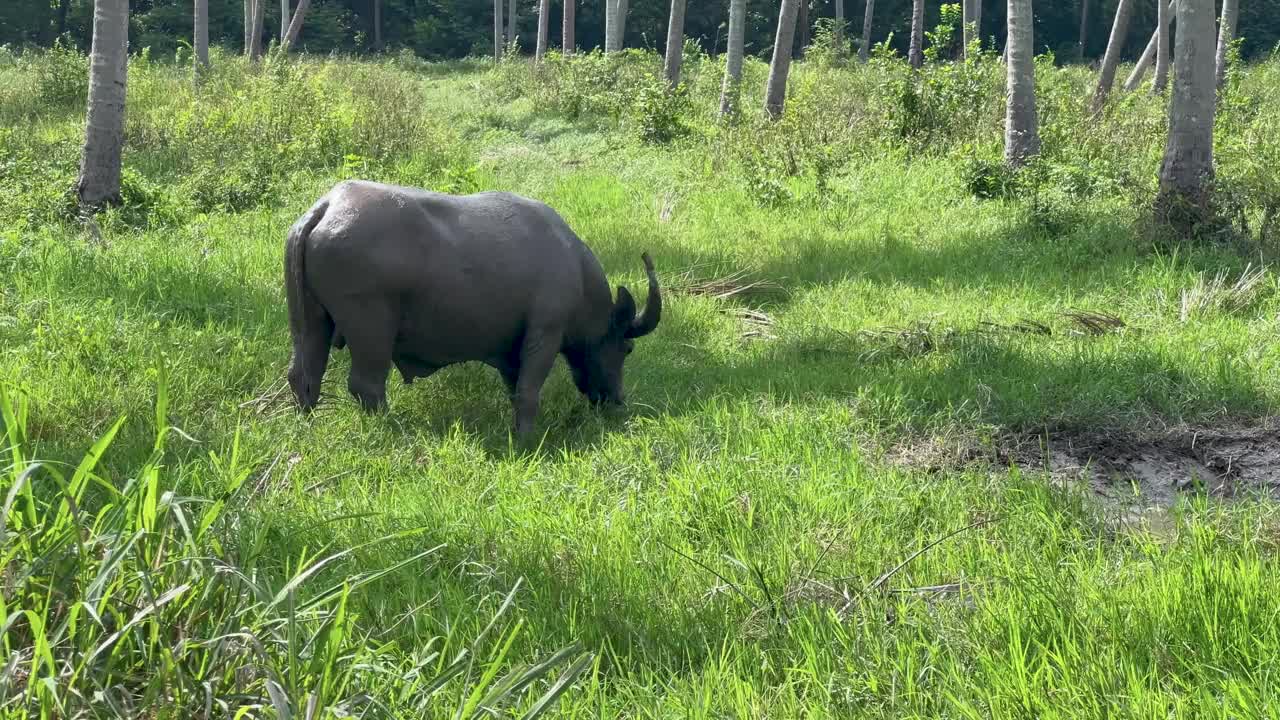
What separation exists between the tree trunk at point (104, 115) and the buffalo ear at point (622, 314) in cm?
610

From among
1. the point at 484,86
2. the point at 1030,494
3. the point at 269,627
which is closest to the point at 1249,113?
the point at 1030,494

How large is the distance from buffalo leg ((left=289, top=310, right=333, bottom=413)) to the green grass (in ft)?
0.37

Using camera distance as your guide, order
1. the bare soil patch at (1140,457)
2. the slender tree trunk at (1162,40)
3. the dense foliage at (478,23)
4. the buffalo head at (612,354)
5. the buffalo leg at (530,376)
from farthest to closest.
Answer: the dense foliage at (478,23), the slender tree trunk at (1162,40), the buffalo head at (612,354), the buffalo leg at (530,376), the bare soil patch at (1140,457)

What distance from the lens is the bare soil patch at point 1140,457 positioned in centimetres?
467

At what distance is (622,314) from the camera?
613 cm

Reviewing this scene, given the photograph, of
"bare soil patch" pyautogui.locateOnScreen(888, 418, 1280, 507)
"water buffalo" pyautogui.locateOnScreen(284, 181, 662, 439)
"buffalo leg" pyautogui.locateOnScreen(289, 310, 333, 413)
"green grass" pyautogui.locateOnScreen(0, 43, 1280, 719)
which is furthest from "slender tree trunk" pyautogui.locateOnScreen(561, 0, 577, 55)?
"bare soil patch" pyautogui.locateOnScreen(888, 418, 1280, 507)

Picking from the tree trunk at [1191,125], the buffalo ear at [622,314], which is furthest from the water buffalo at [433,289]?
the tree trunk at [1191,125]

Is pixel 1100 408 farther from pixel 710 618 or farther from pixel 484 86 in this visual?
pixel 484 86

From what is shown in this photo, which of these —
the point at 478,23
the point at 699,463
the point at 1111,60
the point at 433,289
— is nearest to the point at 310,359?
the point at 433,289

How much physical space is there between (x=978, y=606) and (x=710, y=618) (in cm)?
79

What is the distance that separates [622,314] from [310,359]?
5.64ft

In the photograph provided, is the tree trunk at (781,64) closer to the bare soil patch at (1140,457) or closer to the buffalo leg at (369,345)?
the bare soil patch at (1140,457)

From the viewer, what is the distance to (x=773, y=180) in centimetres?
1072

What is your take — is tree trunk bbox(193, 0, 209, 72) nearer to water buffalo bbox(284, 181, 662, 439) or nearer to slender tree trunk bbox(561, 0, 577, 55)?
slender tree trunk bbox(561, 0, 577, 55)
